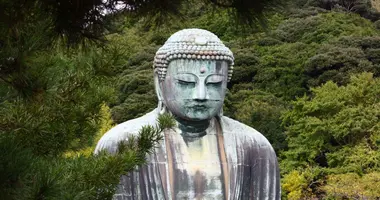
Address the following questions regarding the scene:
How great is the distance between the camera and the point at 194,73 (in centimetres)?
536

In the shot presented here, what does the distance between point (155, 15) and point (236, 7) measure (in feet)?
1.72

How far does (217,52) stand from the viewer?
5.40 meters

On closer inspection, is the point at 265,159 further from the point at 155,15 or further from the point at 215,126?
the point at 155,15

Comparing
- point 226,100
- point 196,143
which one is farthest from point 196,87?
point 226,100

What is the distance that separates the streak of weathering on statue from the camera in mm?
5379

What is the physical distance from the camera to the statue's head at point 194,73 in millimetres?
5359

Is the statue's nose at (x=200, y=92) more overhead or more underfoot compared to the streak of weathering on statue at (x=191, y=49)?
more underfoot

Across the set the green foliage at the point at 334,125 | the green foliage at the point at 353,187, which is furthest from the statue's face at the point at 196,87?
the green foliage at the point at 334,125

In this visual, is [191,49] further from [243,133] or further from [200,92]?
[243,133]

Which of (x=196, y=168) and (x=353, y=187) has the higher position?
(x=196, y=168)

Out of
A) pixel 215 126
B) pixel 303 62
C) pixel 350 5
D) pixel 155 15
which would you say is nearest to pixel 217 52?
pixel 215 126

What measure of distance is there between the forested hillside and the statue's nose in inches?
16.7

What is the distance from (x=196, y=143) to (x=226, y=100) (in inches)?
826

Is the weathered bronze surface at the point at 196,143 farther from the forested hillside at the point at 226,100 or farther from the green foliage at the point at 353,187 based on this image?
the green foliage at the point at 353,187
